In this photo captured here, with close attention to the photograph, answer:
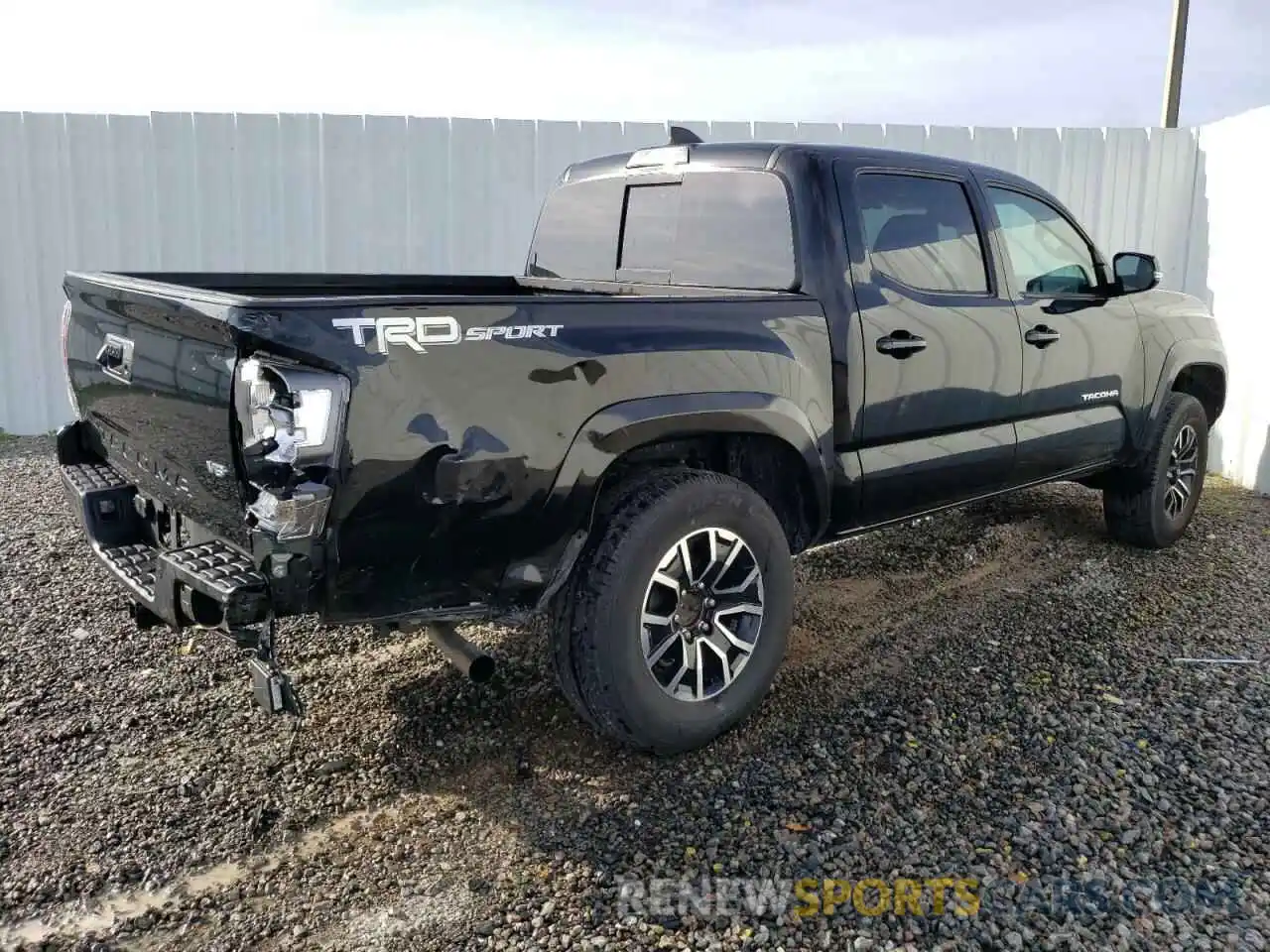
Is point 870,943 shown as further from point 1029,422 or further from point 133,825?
point 1029,422

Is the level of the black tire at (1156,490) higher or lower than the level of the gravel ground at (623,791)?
higher

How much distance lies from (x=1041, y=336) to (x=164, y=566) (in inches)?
141

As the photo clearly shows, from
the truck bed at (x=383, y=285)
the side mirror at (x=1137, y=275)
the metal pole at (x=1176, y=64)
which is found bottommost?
the truck bed at (x=383, y=285)

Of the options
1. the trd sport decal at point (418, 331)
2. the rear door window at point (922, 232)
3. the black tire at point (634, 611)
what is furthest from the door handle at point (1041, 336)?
the trd sport decal at point (418, 331)

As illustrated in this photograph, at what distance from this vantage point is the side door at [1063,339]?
4.54 m

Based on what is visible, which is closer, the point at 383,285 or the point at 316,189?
the point at 383,285

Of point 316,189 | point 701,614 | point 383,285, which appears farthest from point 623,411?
point 316,189

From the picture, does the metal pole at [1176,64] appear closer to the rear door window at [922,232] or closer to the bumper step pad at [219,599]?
the rear door window at [922,232]

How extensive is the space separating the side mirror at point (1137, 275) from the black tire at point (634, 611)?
103 inches

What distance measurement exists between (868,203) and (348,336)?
218 centimetres

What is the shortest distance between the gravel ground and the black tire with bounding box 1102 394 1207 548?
3.03ft

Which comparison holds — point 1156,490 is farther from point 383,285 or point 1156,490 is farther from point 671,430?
point 383,285

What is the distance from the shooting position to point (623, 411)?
3.07m

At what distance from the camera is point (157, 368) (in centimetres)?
299
